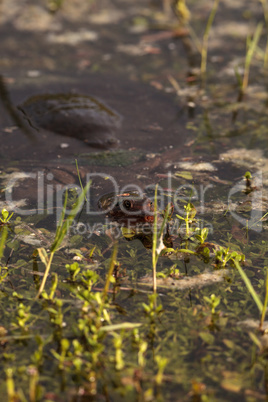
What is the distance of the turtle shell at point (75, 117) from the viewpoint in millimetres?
4141

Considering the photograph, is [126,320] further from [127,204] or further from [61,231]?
[127,204]

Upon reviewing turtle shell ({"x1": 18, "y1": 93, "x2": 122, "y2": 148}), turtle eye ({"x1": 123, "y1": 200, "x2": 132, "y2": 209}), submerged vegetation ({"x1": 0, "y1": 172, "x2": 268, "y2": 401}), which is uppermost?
turtle shell ({"x1": 18, "y1": 93, "x2": 122, "y2": 148})

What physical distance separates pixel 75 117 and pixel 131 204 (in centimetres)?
153

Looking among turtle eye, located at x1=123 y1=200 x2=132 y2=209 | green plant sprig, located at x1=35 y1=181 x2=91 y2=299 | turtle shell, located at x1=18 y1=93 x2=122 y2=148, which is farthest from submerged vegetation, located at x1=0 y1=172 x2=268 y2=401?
turtle shell, located at x1=18 y1=93 x2=122 y2=148

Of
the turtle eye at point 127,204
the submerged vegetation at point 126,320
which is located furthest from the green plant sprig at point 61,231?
the turtle eye at point 127,204

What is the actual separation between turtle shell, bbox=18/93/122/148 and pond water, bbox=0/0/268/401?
0.05ft

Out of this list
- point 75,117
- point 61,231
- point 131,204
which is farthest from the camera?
point 75,117

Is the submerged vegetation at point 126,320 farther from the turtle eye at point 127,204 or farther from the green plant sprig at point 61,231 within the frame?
the turtle eye at point 127,204

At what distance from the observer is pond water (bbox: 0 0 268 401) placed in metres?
2.11

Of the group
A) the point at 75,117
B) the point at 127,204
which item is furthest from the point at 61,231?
the point at 75,117

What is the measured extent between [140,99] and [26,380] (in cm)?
339

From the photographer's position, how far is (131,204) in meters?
3.01

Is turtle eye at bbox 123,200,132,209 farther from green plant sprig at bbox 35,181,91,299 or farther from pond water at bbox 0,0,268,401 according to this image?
green plant sprig at bbox 35,181,91,299

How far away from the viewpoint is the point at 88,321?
2.28m
